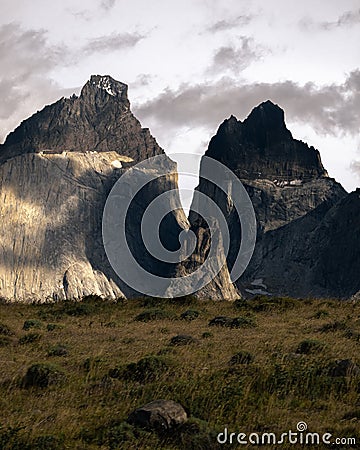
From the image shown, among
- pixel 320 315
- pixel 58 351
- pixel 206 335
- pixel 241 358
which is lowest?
pixel 58 351

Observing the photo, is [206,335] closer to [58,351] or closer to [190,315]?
[58,351]

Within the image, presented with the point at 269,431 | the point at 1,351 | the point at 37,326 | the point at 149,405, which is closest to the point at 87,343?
the point at 1,351

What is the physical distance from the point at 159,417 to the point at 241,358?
5030 mm

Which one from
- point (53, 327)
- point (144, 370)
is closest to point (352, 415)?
point (144, 370)

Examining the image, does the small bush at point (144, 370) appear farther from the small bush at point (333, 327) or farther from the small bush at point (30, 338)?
the small bush at point (333, 327)

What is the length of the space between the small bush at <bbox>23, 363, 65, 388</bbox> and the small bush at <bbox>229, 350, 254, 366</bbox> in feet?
13.8

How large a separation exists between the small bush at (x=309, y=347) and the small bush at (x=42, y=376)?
21.0ft

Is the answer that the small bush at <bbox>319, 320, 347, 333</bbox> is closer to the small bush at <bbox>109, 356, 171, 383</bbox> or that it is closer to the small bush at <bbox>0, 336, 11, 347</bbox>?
the small bush at <bbox>109, 356, 171, 383</bbox>

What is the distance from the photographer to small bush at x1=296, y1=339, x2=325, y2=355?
1783 centimetres

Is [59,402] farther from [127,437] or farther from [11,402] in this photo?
[127,437]

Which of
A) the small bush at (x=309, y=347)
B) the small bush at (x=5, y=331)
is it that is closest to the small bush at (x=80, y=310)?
the small bush at (x=5, y=331)

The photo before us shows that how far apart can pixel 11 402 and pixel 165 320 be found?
41.9 ft

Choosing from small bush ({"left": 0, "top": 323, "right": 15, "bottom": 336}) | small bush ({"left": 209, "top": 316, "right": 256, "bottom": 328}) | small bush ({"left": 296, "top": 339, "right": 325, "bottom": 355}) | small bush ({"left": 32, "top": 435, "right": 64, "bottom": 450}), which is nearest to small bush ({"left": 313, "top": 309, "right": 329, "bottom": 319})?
small bush ({"left": 209, "top": 316, "right": 256, "bottom": 328})

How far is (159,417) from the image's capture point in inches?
477
